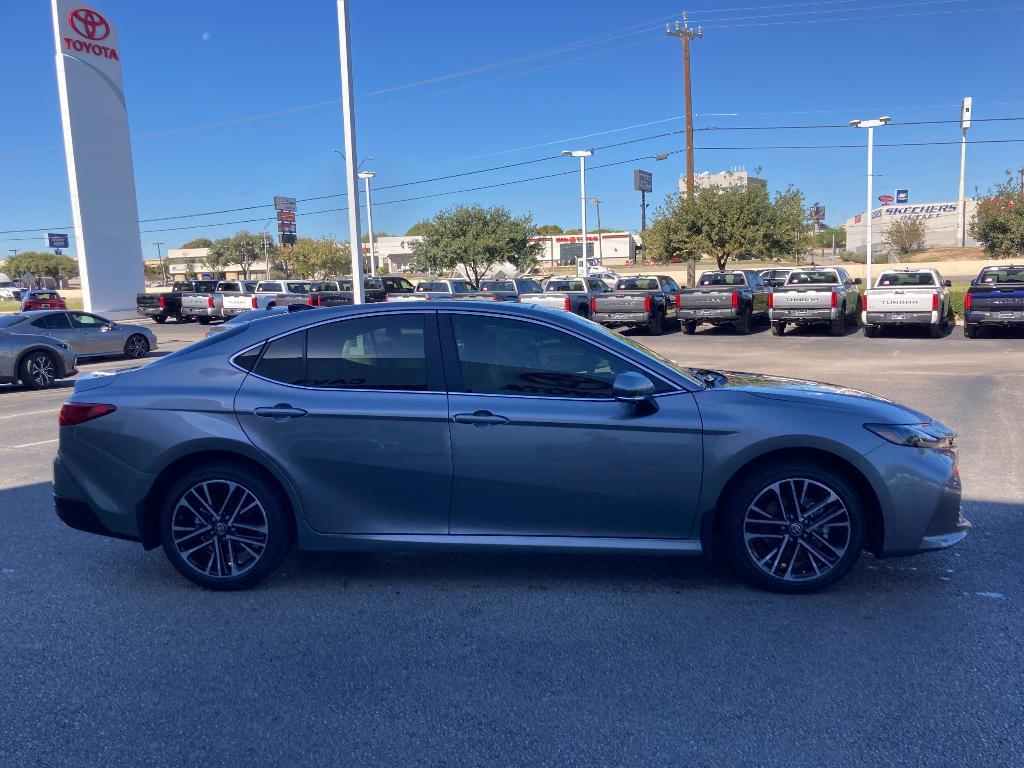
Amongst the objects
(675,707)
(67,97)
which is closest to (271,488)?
(675,707)

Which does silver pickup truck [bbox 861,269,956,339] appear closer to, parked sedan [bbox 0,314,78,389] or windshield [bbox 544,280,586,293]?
Answer: windshield [bbox 544,280,586,293]

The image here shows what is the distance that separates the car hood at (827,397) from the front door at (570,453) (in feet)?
1.56

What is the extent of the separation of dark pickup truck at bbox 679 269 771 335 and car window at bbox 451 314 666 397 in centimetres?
2041

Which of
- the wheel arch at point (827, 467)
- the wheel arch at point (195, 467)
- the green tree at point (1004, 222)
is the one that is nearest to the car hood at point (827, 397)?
the wheel arch at point (827, 467)

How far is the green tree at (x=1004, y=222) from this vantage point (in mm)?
34031

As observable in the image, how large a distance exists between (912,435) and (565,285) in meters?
24.6

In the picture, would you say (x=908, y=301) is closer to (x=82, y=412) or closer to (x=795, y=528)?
(x=795, y=528)

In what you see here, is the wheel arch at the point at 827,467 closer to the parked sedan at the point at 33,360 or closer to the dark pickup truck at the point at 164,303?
the parked sedan at the point at 33,360

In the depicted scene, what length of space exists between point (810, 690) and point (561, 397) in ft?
6.14

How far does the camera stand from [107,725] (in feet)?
11.0

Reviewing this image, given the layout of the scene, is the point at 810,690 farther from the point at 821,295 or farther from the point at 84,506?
the point at 821,295

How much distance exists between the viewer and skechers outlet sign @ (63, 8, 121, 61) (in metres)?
Answer: 40.2

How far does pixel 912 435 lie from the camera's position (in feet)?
14.5

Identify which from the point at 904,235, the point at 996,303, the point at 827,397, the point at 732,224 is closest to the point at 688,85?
the point at 732,224
